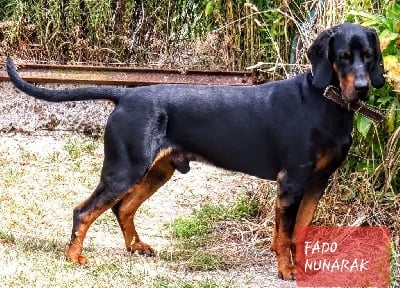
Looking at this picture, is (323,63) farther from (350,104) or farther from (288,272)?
(288,272)

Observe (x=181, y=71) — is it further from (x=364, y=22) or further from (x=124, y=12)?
(x=364, y=22)

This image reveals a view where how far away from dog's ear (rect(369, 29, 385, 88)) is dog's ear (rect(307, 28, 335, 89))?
0.22 metres

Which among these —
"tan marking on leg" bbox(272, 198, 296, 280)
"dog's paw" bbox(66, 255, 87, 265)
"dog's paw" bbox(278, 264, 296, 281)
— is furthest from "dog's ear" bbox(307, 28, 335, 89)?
"dog's paw" bbox(66, 255, 87, 265)

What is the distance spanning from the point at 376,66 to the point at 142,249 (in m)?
1.92

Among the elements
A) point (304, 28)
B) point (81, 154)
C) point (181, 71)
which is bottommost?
point (81, 154)

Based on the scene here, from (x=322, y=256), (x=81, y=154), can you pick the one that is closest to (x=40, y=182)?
(x=81, y=154)

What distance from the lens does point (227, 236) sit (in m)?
5.87

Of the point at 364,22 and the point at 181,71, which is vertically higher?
the point at 364,22

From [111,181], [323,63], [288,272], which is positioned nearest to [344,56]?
[323,63]

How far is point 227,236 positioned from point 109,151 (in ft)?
4.11

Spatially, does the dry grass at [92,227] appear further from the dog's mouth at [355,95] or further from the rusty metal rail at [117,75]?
the dog's mouth at [355,95]

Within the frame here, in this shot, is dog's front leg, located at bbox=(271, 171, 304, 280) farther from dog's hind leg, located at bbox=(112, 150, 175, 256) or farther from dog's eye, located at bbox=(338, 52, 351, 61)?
dog's hind leg, located at bbox=(112, 150, 175, 256)

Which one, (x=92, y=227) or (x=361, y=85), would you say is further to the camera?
(x=92, y=227)

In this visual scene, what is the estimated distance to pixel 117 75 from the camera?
888 cm
